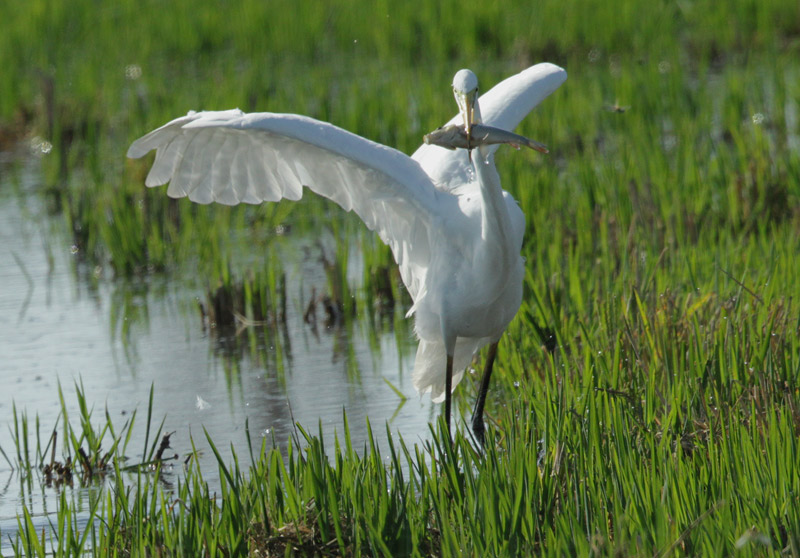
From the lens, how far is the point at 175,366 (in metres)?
5.86

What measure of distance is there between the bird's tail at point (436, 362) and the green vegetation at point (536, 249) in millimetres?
231

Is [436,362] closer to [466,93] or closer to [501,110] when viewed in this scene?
[501,110]

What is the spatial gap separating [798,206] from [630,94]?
3.05m

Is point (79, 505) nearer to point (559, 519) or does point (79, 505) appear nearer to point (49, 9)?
point (559, 519)

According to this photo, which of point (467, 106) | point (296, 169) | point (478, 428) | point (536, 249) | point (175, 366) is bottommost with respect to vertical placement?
point (478, 428)

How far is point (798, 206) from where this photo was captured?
6.42 metres

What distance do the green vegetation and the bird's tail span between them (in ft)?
0.76

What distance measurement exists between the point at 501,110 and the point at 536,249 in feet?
5.79

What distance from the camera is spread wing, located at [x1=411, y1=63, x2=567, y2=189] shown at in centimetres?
475

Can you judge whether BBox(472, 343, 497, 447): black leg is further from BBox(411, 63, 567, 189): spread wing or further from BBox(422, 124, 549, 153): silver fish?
BBox(422, 124, 549, 153): silver fish

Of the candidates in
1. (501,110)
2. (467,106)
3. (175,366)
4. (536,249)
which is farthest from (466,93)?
(536,249)

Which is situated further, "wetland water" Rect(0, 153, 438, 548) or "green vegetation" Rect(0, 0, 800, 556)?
"wetland water" Rect(0, 153, 438, 548)

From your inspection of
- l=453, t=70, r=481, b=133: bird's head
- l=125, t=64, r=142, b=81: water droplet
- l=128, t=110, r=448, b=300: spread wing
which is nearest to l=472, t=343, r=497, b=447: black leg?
l=128, t=110, r=448, b=300: spread wing

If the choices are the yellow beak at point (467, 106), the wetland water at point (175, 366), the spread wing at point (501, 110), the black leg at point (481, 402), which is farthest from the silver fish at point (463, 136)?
the black leg at point (481, 402)
